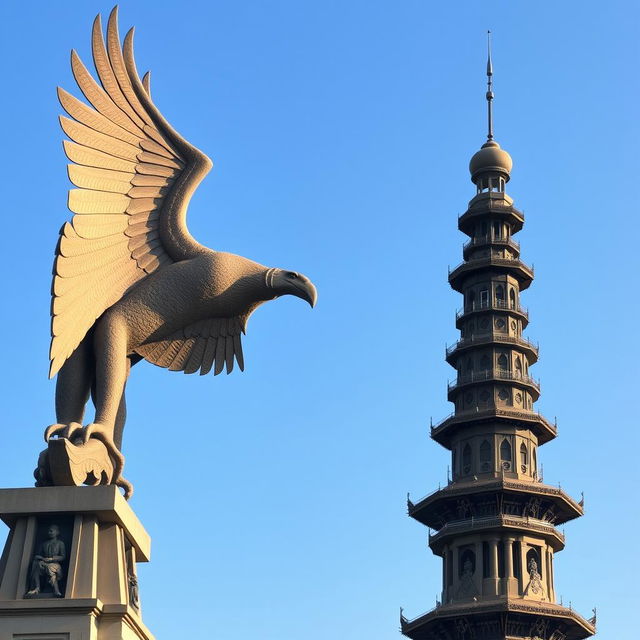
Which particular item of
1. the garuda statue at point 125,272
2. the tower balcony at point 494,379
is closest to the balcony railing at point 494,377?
the tower balcony at point 494,379

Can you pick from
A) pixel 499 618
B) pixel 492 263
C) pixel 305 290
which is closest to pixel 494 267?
pixel 492 263

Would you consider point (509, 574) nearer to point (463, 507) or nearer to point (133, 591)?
point (463, 507)

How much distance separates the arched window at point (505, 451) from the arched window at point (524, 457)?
686mm

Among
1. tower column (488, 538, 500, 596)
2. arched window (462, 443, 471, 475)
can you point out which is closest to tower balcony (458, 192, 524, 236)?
arched window (462, 443, 471, 475)

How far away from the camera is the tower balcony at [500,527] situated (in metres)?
60.9

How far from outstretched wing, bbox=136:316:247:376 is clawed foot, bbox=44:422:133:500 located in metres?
1.68

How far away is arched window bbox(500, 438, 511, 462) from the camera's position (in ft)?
210

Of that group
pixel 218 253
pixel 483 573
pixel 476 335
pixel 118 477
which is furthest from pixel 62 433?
pixel 476 335

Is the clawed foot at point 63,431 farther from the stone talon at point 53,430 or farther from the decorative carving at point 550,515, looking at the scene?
the decorative carving at point 550,515

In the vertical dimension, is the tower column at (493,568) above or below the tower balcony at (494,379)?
below

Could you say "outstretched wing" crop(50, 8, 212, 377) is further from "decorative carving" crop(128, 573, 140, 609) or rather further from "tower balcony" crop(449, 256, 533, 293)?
"tower balcony" crop(449, 256, 533, 293)

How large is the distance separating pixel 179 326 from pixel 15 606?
176 inches

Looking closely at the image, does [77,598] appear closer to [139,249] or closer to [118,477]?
[118,477]

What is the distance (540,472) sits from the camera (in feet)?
213
